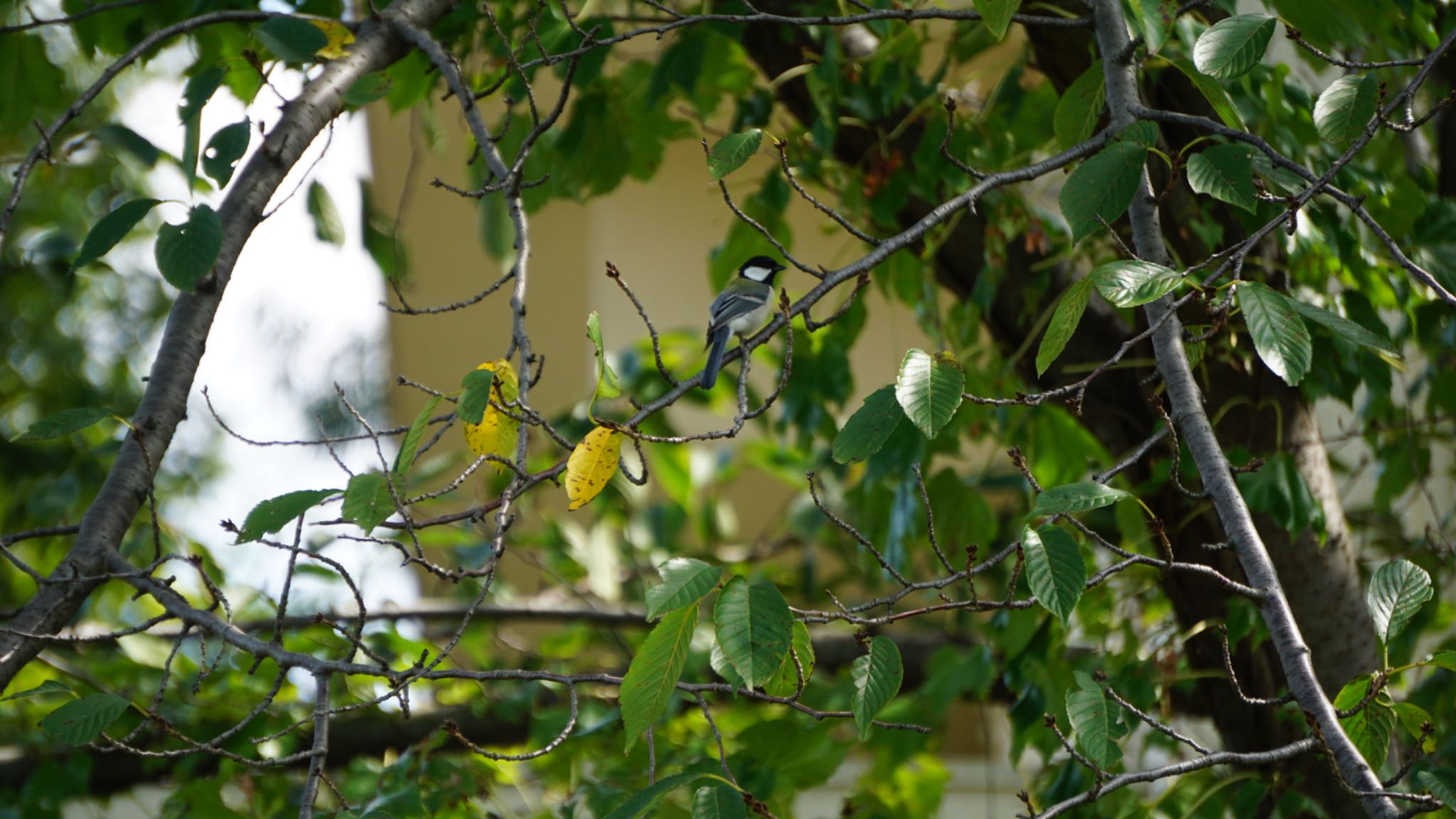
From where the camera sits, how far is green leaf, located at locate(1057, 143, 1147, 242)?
1.47 metres

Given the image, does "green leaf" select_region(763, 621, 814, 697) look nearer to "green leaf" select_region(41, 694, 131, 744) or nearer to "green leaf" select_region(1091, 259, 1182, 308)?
"green leaf" select_region(1091, 259, 1182, 308)

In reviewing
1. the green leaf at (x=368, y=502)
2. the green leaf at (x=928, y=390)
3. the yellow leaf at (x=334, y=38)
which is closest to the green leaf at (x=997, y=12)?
the green leaf at (x=928, y=390)

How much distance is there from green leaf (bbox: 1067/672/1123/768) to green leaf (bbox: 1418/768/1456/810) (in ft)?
0.92

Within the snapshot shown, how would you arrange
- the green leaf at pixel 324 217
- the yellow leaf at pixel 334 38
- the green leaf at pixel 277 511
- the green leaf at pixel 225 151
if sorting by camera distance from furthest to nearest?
1. the green leaf at pixel 324 217
2. the yellow leaf at pixel 334 38
3. the green leaf at pixel 225 151
4. the green leaf at pixel 277 511

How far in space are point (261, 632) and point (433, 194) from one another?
3483mm

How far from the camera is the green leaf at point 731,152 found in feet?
5.15

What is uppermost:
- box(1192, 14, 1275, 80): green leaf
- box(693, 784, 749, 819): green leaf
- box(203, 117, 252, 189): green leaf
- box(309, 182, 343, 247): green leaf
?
box(203, 117, 252, 189): green leaf

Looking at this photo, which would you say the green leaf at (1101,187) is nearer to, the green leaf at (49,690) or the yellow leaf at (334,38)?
the yellow leaf at (334,38)

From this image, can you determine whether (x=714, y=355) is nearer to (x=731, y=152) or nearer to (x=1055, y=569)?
(x=731, y=152)

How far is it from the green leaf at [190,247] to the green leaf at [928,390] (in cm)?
85

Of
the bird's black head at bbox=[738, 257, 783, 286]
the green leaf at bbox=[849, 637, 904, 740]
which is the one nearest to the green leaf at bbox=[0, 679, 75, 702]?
the green leaf at bbox=[849, 637, 904, 740]

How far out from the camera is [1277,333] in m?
1.31

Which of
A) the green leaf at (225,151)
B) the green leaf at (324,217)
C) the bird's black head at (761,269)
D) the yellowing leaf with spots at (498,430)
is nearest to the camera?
the yellowing leaf with spots at (498,430)

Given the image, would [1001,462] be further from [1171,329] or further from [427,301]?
[427,301]
